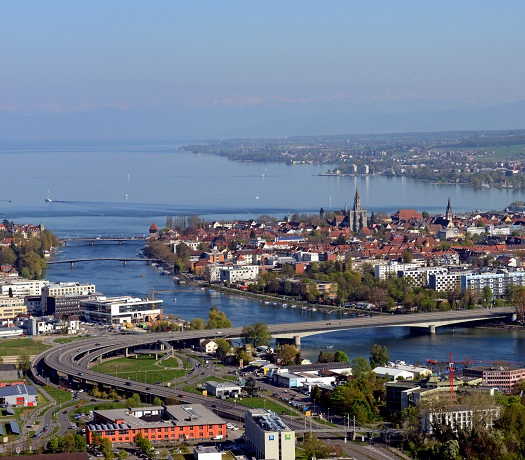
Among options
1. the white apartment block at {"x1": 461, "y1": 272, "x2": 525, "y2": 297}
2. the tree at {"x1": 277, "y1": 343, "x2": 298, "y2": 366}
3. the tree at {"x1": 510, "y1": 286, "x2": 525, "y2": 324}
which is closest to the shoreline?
the tree at {"x1": 510, "y1": 286, "x2": 525, "y2": 324}

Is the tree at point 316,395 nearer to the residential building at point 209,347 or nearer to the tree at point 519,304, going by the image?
the residential building at point 209,347

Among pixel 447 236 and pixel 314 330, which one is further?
pixel 447 236

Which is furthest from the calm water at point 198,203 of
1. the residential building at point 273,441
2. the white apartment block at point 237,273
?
the residential building at point 273,441

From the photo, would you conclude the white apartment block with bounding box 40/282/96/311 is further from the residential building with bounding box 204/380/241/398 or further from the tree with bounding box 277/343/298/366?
the residential building with bounding box 204/380/241/398

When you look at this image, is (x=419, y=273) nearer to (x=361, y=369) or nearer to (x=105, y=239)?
(x=105, y=239)

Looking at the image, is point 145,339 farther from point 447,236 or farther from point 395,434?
point 447,236

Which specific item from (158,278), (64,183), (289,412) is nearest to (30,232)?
(158,278)
